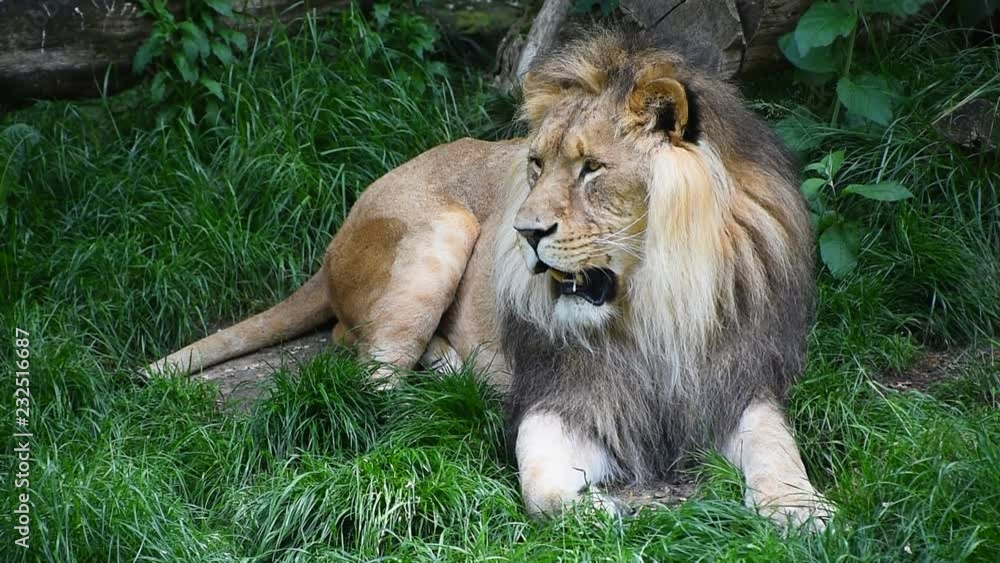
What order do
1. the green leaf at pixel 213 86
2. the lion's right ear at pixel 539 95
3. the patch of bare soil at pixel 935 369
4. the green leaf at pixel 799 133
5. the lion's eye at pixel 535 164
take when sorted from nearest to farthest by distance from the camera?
the lion's eye at pixel 535 164 < the lion's right ear at pixel 539 95 < the patch of bare soil at pixel 935 369 < the green leaf at pixel 799 133 < the green leaf at pixel 213 86

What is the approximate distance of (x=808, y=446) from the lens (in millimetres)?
4789

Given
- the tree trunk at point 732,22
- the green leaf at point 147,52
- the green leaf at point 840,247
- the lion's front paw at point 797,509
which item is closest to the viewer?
the lion's front paw at point 797,509

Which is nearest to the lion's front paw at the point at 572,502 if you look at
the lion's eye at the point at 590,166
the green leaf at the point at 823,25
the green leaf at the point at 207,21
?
the lion's eye at the point at 590,166

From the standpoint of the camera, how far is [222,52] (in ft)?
23.1

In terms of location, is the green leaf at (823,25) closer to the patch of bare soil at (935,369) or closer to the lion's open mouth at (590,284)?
the patch of bare soil at (935,369)

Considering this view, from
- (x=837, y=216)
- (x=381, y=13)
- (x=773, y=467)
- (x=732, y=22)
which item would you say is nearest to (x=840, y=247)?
(x=837, y=216)

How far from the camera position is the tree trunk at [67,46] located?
6703 mm

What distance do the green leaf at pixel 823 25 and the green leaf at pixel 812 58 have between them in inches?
6.1

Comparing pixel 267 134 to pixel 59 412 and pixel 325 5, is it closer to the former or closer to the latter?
pixel 325 5

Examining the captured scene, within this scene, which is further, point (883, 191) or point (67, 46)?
point (67, 46)

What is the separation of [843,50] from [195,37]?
10.3ft

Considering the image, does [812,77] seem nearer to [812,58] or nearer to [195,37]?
[812,58]

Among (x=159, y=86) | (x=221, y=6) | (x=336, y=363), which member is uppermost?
(x=221, y=6)

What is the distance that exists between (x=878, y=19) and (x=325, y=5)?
113 inches
